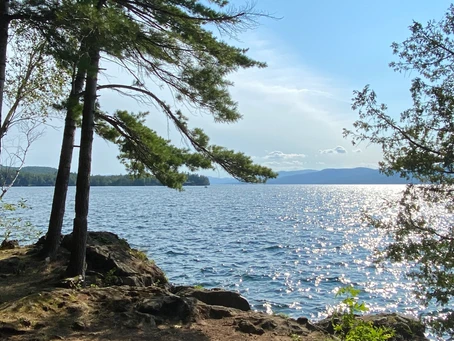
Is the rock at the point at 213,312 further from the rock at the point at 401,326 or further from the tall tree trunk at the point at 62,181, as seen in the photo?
the tall tree trunk at the point at 62,181

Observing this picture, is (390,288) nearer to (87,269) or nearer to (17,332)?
(87,269)

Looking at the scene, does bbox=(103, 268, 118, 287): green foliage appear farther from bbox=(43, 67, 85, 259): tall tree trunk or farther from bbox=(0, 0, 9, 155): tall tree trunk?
bbox=(0, 0, 9, 155): tall tree trunk

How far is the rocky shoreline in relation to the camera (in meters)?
5.41

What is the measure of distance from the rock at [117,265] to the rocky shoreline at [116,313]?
25mm

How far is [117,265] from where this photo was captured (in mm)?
8992

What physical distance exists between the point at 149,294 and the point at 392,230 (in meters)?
5.21

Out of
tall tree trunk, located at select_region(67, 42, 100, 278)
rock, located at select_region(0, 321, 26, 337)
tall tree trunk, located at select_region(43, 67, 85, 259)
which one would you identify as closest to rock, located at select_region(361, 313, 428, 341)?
tall tree trunk, located at select_region(67, 42, 100, 278)

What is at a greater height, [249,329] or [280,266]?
[249,329]

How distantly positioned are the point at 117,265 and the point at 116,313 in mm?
2993

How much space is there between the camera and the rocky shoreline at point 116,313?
5.41 meters

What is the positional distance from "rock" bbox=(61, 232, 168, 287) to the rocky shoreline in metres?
0.03

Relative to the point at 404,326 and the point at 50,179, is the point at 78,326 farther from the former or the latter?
the point at 50,179

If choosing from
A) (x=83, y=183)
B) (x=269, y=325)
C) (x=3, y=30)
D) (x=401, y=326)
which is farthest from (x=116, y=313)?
(x=401, y=326)

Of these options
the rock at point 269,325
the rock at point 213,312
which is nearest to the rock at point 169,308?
the rock at point 213,312
